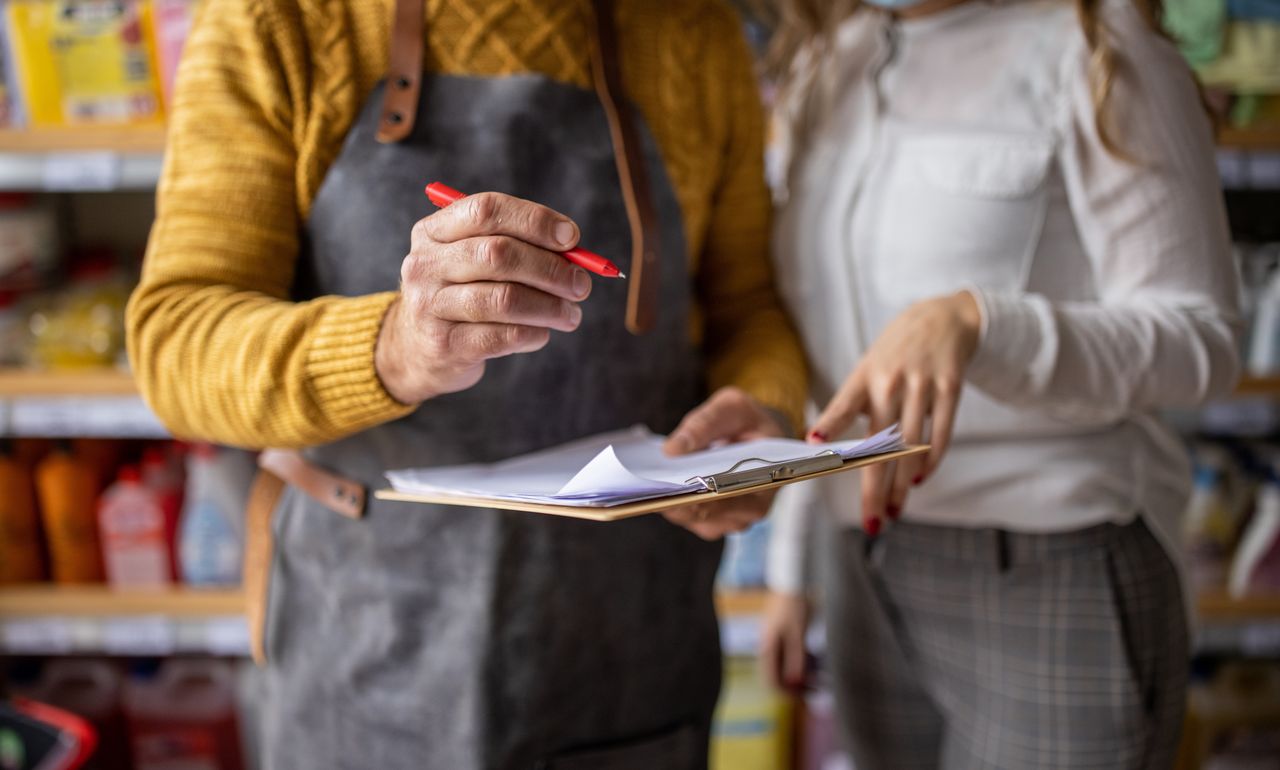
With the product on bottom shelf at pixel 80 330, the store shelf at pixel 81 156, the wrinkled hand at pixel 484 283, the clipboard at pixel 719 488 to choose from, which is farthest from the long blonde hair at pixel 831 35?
the product on bottom shelf at pixel 80 330

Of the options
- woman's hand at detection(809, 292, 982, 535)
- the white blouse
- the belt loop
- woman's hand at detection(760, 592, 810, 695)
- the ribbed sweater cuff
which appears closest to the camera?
the ribbed sweater cuff

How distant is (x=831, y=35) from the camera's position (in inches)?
47.4

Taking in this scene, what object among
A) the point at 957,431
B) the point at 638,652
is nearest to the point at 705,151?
the point at 957,431

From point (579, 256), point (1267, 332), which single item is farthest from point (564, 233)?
point (1267, 332)

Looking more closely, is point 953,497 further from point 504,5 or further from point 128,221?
point 128,221

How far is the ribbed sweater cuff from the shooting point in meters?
0.74

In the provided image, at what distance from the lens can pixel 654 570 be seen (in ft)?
3.38

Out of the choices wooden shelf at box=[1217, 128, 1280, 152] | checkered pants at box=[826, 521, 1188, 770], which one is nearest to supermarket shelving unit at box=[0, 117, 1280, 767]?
wooden shelf at box=[1217, 128, 1280, 152]

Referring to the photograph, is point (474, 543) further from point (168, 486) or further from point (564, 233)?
point (168, 486)

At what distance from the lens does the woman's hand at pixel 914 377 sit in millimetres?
859

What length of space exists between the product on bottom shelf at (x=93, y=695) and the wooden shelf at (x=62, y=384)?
66 cm

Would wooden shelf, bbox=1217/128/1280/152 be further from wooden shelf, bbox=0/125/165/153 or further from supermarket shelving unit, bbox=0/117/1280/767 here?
wooden shelf, bbox=0/125/165/153

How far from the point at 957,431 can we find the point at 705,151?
0.39m

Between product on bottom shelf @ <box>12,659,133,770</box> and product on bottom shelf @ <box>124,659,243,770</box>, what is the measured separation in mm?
41
